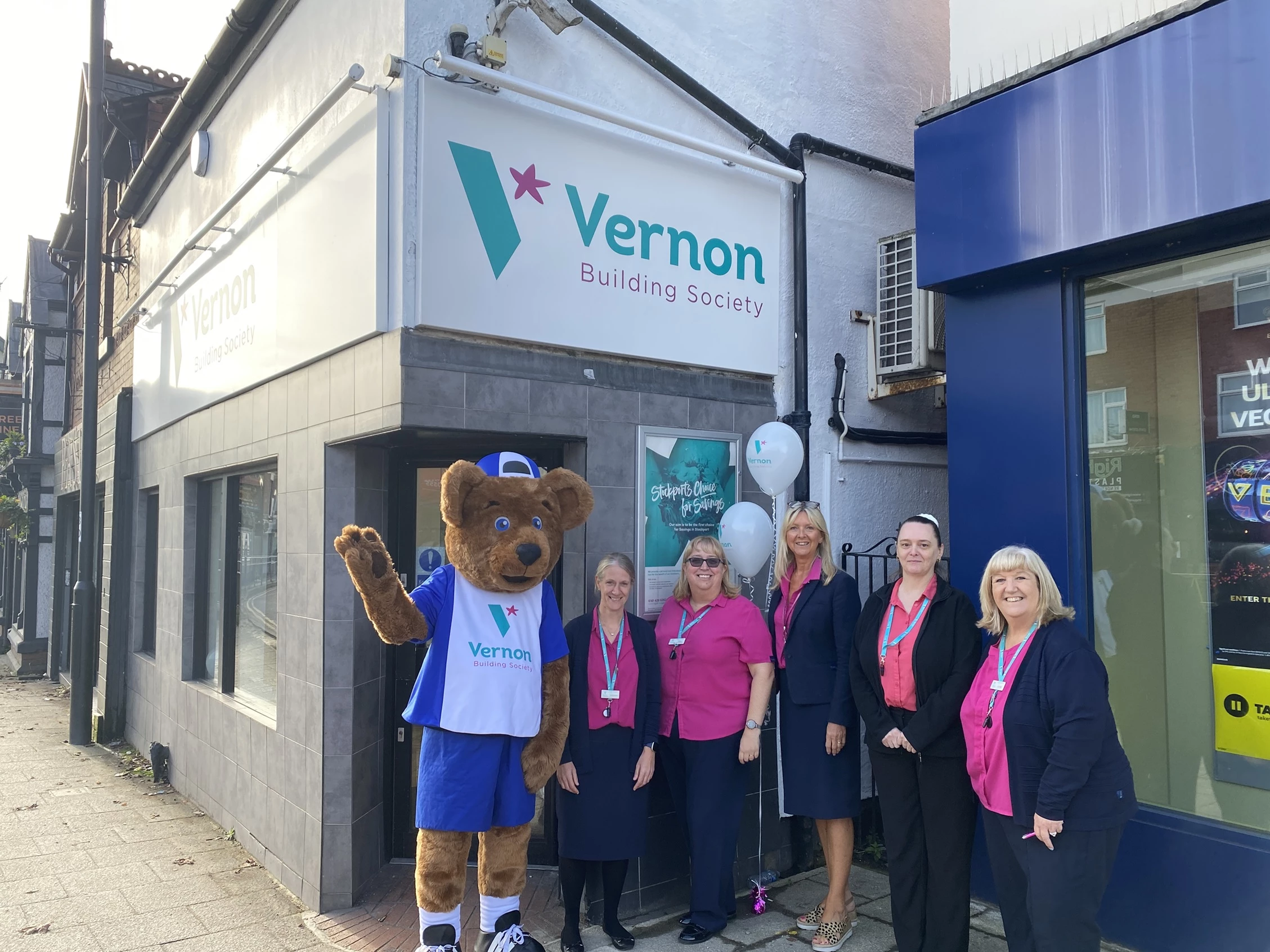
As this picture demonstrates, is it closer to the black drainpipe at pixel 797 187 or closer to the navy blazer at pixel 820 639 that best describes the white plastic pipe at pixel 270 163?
the black drainpipe at pixel 797 187

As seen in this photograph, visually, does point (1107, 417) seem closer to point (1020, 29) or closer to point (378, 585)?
point (1020, 29)

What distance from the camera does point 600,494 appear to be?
4734 mm

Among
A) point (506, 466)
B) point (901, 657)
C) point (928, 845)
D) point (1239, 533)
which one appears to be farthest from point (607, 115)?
point (928, 845)

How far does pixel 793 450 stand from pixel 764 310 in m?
0.99

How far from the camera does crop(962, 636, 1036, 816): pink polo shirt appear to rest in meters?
3.46

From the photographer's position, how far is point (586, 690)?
4.29 m

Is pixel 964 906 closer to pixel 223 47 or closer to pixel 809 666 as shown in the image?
pixel 809 666

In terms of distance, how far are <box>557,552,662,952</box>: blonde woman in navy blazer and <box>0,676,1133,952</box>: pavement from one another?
0.34 meters

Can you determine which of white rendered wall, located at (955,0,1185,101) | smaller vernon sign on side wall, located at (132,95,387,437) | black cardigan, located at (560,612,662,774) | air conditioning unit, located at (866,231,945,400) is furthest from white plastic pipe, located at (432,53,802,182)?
black cardigan, located at (560,612,662,774)

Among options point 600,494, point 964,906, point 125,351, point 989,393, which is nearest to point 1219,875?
point 964,906

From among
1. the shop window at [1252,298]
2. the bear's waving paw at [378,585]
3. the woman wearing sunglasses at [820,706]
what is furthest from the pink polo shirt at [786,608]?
the shop window at [1252,298]

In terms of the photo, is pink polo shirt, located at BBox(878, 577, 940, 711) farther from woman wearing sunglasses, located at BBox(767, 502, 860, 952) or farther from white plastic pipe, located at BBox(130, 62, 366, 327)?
white plastic pipe, located at BBox(130, 62, 366, 327)

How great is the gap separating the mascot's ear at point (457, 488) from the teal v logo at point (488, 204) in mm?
1041

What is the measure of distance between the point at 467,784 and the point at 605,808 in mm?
737
